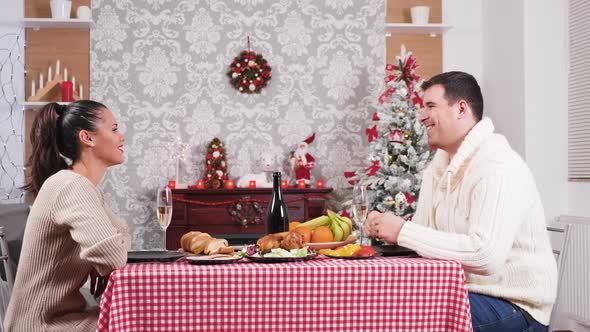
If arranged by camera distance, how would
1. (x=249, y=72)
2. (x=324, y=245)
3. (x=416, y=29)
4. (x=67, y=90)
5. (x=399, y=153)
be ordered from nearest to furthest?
(x=324, y=245) < (x=399, y=153) < (x=67, y=90) < (x=249, y=72) < (x=416, y=29)

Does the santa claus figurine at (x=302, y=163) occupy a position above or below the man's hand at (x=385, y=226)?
above

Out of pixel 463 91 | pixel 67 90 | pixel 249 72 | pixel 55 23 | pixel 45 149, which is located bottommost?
pixel 45 149

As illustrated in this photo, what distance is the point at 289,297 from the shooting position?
86.4 inches

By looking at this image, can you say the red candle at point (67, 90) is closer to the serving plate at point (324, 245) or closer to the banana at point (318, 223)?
the banana at point (318, 223)

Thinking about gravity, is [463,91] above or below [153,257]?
above

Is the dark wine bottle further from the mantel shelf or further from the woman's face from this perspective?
the mantel shelf

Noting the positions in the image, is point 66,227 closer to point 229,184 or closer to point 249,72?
point 229,184

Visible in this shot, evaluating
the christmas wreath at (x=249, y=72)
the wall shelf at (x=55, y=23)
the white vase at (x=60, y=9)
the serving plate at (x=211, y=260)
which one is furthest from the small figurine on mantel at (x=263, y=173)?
the serving plate at (x=211, y=260)

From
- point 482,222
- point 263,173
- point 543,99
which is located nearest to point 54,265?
point 482,222

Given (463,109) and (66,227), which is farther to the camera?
(463,109)

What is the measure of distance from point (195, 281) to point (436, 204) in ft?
4.11

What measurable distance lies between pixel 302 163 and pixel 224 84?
109 cm

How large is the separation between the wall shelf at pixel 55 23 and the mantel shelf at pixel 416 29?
2848mm

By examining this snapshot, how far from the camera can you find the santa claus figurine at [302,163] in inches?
261
